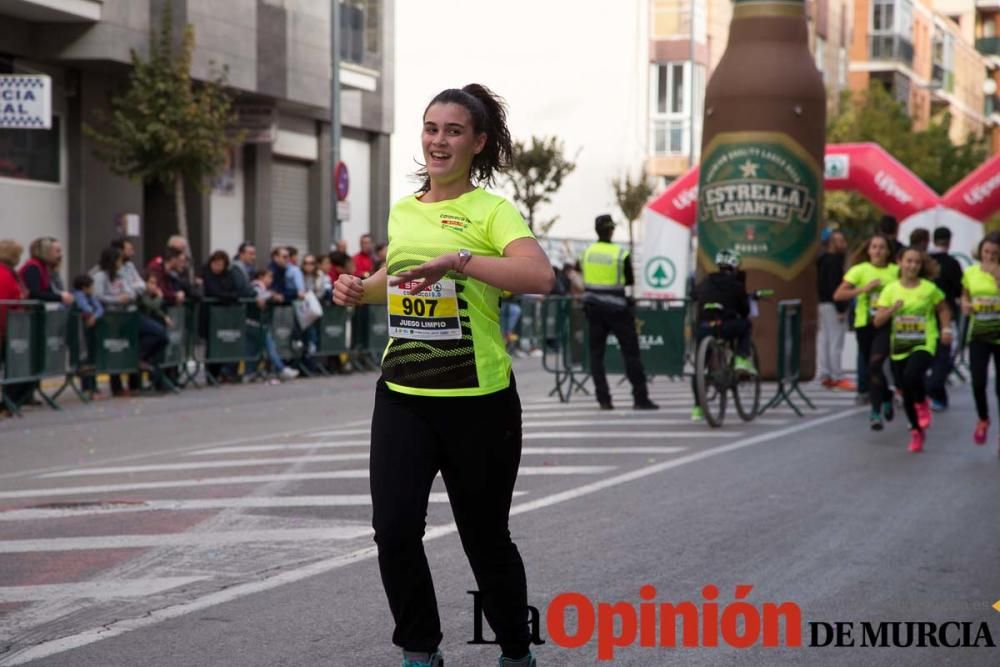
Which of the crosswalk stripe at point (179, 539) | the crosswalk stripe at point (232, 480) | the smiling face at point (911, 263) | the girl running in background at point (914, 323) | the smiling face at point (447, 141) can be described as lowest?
the crosswalk stripe at point (232, 480)

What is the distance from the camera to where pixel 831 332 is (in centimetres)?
2058

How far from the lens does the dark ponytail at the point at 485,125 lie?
5.10 metres

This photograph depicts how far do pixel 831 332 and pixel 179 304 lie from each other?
7987 mm

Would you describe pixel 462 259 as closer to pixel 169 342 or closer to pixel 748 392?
pixel 748 392

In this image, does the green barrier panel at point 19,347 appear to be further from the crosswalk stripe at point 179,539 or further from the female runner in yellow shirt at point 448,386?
the female runner in yellow shirt at point 448,386

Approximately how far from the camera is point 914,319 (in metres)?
13.2

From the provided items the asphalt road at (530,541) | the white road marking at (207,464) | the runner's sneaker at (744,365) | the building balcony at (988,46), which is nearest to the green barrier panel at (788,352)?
the runner's sneaker at (744,365)

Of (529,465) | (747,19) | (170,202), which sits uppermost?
(747,19)

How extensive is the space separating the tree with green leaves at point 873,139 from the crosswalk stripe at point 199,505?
158 ft

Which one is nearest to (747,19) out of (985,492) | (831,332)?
(831,332)

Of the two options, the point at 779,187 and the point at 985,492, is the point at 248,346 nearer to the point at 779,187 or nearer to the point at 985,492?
the point at 779,187

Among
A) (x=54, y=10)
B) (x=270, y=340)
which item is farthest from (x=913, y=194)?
(x=54, y=10)

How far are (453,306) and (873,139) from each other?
56.0 meters

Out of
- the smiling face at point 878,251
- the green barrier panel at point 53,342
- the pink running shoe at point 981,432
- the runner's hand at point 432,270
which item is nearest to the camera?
the runner's hand at point 432,270
